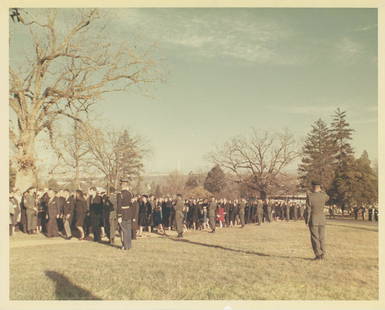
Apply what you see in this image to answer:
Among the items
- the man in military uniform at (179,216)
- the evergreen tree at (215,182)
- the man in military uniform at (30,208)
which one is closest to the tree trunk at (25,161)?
the man in military uniform at (30,208)

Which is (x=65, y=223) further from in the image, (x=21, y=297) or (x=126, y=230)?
(x=21, y=297)

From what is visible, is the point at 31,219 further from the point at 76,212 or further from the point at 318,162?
the point at 318,162

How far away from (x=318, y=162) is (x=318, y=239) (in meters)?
15.5

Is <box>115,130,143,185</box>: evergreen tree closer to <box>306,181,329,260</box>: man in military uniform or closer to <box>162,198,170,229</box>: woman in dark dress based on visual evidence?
<box>162,198,170,229</box>: woman in dark dress

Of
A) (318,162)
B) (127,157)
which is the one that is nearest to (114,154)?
(127,157)

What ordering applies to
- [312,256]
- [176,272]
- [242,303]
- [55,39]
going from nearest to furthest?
[242,303]
[176,272]
[312,256]
[55,39]

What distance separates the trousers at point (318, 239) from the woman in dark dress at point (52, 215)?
855 cm

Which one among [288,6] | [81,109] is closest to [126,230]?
[81,109]

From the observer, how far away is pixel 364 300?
370 inches

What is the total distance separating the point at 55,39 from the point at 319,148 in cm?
1591

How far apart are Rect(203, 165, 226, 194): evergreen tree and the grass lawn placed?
19.8 meters

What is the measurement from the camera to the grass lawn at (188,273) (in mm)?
8844

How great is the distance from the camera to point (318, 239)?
11000 mm

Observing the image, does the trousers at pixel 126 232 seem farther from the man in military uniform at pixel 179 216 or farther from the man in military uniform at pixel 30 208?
the man in military uniform at pixel 30 208
